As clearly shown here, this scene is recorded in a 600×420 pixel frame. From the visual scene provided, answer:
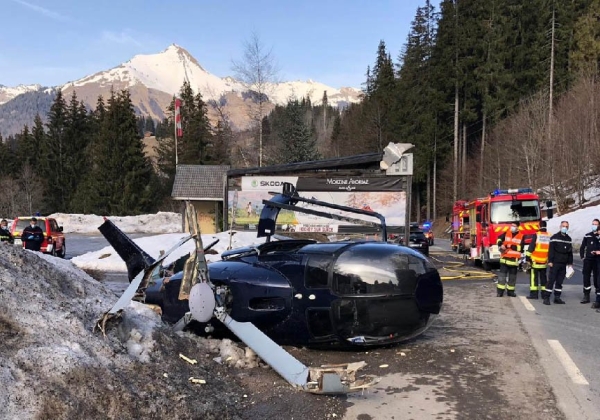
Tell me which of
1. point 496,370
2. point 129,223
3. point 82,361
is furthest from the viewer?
point 129,223

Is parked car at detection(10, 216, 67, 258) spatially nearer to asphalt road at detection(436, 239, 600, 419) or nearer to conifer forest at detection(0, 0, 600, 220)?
asphalt road at detection(436, 239, 600, 419)

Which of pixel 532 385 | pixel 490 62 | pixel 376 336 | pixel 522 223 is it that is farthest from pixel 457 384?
pixel 490 62

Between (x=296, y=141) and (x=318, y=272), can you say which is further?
(x=296, y=141)

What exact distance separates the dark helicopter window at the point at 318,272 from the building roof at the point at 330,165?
12808 millimetres

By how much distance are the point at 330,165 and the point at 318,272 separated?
1310 centimetres

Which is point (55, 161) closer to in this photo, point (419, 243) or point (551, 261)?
point (419, 243)

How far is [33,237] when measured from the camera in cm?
1866

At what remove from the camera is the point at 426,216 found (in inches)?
2397

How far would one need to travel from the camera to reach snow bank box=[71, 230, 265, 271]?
731 inches

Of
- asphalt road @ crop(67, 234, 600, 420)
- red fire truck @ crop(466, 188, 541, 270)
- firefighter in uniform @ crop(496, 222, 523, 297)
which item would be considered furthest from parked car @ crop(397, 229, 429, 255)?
asphalt road @ crop(67, 234, 600, 420)

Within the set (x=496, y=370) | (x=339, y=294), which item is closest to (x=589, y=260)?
(x=496, y=370)

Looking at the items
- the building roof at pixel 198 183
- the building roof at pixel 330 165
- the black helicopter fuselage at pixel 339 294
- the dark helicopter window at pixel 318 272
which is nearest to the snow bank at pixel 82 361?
the black helicopter fuselage at pixel 339 294

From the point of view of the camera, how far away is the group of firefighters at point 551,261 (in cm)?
1110

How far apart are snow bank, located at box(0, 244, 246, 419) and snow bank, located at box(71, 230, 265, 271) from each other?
1013 centimetres
